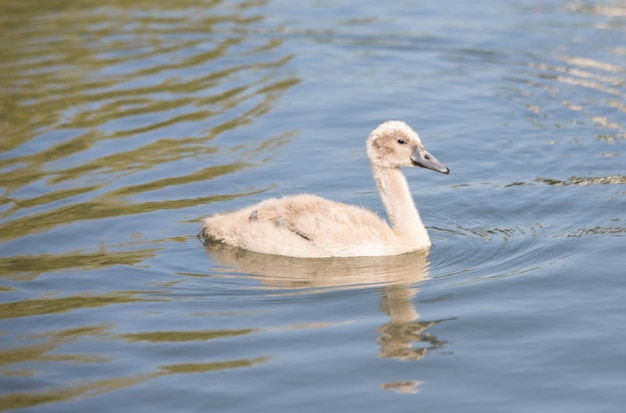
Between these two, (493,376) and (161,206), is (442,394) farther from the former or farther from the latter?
(161,206)

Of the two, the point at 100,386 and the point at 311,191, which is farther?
the point at 311,191

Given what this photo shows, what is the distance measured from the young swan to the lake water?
5.9 inches

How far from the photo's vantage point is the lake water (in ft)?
25.3

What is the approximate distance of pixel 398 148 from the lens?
10273 mm

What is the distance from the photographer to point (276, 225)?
33.1 feet

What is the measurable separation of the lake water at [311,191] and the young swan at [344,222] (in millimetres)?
150

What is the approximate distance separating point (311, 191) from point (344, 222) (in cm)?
206

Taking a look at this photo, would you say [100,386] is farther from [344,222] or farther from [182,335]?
[344,222]

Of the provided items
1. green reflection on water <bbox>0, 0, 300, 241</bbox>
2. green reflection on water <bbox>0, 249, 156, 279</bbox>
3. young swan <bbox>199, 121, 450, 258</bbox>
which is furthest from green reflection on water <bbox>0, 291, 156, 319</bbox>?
green reflection on water <bbox>0, 0, 300, 241</bbox>

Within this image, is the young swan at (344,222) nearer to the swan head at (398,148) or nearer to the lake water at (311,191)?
the swan head at (398,148)

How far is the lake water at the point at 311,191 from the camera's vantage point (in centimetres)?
772

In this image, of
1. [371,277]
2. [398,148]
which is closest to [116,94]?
[398,148]

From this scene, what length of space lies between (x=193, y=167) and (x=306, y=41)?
624 centimetres

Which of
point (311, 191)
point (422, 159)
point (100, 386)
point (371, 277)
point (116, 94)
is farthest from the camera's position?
point (116, 94)
